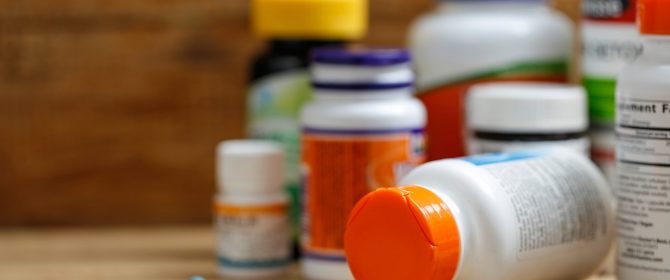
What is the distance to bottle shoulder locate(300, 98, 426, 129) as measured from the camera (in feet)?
2.54

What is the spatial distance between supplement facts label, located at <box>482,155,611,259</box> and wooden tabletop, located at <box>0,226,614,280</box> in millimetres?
105

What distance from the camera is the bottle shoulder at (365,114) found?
773 millimetres

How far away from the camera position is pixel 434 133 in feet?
3.04

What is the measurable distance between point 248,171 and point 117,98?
263mm

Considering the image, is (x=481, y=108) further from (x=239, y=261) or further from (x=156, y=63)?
(x=156, y=63)

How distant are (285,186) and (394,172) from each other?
0.15 m

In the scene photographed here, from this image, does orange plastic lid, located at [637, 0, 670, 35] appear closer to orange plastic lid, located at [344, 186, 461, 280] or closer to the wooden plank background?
orange plastic lid, located at [344, 186, 461, 280]

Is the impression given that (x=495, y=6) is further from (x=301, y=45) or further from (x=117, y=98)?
(x=117, y=98)

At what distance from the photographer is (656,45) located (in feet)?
2.27

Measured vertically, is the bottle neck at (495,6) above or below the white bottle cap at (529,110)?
above

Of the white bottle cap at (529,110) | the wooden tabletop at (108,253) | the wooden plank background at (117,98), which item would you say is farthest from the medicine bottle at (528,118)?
the wooden plank background at (117,98)

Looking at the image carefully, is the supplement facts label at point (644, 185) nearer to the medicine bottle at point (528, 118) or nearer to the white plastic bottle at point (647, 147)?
the white plastic bottle at point (647, 147)

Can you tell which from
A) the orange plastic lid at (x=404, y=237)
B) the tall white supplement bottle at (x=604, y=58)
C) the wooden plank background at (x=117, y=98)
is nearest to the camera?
the orange plastic lid at (x=404, y=237)

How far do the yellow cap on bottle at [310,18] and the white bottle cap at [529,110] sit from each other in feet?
0.37
